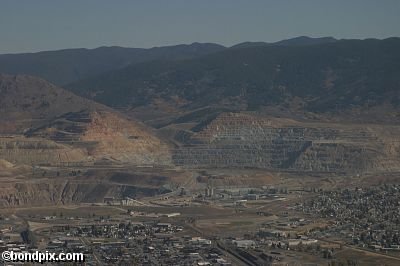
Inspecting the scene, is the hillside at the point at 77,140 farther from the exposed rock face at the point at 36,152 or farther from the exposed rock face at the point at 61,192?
the exposed rock face at the point at 61,192

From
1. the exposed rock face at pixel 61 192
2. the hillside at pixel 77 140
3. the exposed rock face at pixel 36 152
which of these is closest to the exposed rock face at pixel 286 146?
the hillside at pixel 77 140

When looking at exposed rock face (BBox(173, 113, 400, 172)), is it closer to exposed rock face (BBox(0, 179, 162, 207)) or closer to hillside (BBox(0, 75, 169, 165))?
hillside (BBox(0, 75, 169, 165))

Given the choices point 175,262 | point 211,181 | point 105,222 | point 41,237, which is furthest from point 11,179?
point 175,262

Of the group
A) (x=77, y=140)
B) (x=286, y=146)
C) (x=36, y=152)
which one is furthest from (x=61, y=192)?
(x=286, y=146)

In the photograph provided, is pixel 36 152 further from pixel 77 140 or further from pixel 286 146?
pixel 286 146

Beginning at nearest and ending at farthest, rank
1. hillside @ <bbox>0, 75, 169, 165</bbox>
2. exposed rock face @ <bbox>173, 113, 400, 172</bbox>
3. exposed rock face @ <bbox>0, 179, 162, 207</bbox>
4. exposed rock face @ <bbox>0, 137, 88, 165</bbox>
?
exposed rock face @ <bbox>0, 179, 162, 207</bbox>
exposed rock face @ <bbox>173, 113, 400, 172</bbox>
exposed rock face @ <bbox>0, 137, 88, 165</bbox>
hillside @ <bbox>0, 75, 169, 165</bbox>

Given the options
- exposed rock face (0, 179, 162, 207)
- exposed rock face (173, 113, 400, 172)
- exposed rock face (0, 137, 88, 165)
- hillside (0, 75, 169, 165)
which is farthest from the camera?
hillside (0, 75, 169, 165)

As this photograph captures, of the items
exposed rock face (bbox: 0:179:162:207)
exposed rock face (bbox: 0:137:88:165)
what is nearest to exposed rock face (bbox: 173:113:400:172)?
exposed rock face (bbox: 0:137:88:165)

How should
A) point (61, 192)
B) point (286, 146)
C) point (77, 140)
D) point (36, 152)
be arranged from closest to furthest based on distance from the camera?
point (61, 192) < point (36, 152) < point (286, 146) < point (77, 140)
